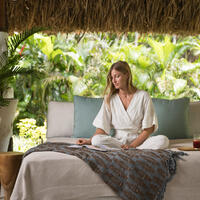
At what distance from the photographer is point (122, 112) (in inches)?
140

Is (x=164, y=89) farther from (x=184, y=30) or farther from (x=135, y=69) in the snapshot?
(x=184, y=30)

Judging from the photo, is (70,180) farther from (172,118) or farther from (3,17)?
(3,17)

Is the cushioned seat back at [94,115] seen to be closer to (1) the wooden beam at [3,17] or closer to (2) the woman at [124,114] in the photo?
(2) the woman at [124,114]

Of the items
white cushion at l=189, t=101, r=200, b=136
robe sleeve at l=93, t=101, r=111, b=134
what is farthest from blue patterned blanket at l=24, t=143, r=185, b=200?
white cushion at l=189, t=101, r=200, b=136

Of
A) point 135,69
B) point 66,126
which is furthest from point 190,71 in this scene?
point 66,126

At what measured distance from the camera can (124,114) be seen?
11.6ft

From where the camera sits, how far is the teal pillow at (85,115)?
12.7 feet

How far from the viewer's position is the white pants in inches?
125

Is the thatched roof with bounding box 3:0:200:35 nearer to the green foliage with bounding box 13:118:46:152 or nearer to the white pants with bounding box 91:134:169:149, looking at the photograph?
the green foliage with bounding box 13:118:46:152

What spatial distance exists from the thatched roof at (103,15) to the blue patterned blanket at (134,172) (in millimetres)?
2457

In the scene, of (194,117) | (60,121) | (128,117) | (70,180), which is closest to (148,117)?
(128,117)

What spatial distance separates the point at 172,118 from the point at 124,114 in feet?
2.04

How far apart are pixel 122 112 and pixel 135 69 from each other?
314 centimetres

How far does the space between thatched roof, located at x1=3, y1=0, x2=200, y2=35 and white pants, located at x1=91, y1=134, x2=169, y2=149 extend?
6.36 ft
